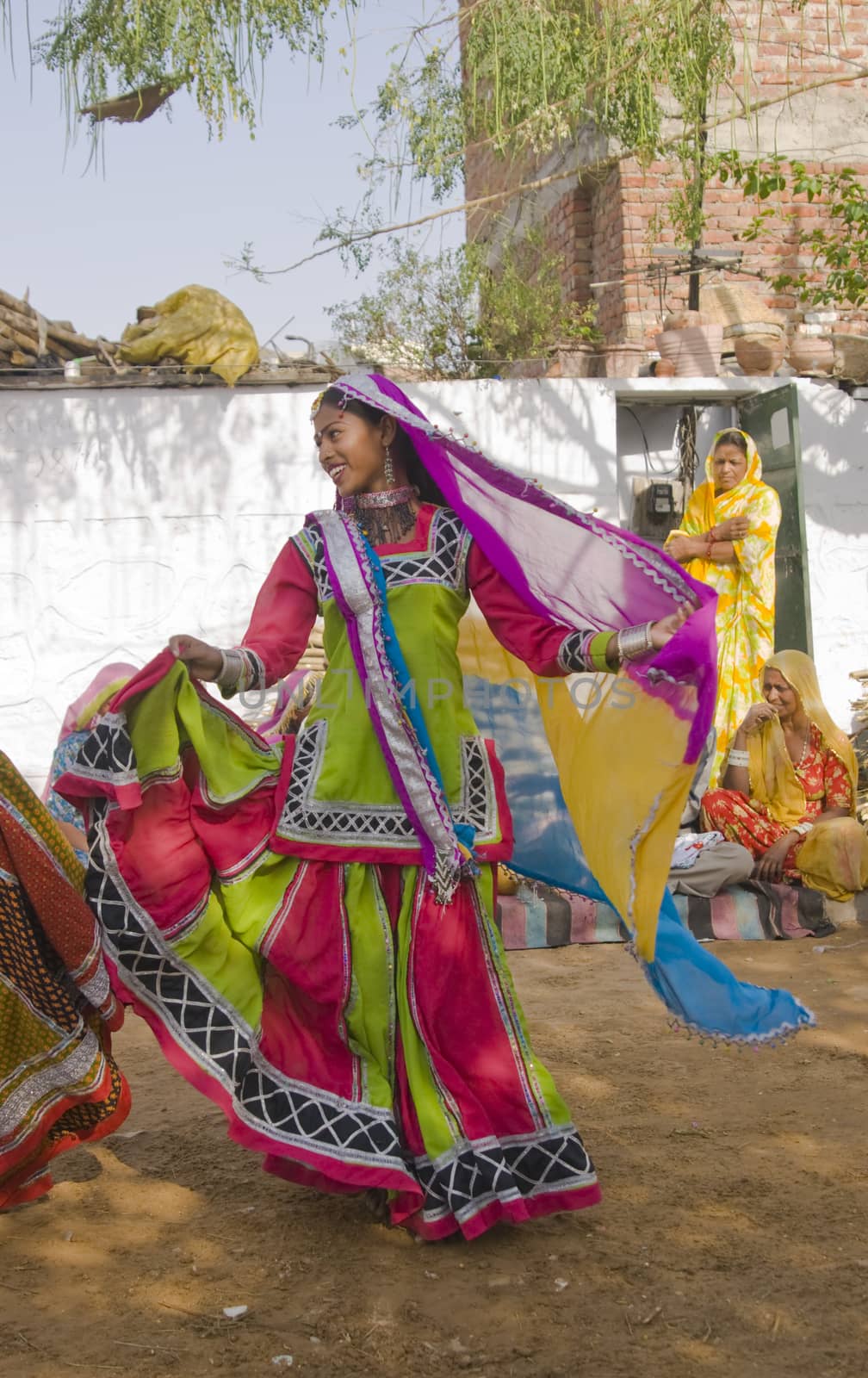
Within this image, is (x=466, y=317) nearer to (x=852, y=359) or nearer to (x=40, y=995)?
(x=852, y=359)

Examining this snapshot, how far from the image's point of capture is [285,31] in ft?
16.5

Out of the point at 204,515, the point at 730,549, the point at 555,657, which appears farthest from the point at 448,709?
the point at 204,515

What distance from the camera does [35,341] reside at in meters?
8.67

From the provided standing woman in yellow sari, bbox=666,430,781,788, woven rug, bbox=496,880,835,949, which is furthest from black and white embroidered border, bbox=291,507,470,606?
standing woman in yellow sari, bbox=666,430,781,788

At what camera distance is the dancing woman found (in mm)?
2936

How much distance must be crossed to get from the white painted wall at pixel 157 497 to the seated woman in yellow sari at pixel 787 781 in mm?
2933

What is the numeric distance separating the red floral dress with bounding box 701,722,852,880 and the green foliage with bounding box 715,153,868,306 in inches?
150

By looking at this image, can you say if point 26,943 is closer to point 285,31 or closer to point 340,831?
point 340,831

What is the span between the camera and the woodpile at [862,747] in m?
6.57

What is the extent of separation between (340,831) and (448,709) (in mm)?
364

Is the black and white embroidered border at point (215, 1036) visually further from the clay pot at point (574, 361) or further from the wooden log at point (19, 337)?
the clay pot at point (574, 361)

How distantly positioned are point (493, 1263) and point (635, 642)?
131 cm

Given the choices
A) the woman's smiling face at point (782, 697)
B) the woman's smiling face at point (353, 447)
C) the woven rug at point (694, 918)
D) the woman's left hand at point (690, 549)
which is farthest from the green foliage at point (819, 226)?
the woman's smiling face at point (353, 447)

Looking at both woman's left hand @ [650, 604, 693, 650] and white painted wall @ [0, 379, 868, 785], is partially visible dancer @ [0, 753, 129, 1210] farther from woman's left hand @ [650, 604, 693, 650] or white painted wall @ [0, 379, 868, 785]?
white painted wall @ [0, 379, 868, 785]
